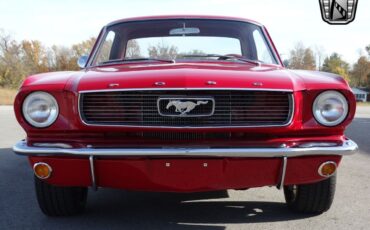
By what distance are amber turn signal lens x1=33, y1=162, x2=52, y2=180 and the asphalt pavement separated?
0.50 metres

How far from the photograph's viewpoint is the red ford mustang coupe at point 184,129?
8.92 feet

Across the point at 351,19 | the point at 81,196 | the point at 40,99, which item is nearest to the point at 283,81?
the point at 40,99

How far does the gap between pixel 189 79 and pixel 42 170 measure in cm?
110

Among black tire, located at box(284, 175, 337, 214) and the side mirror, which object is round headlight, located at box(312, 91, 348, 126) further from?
the side mirror

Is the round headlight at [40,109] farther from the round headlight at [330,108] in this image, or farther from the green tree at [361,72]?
the green tree at [361,72]

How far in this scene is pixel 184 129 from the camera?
8.95 ft

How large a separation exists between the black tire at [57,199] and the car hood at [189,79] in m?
0.85

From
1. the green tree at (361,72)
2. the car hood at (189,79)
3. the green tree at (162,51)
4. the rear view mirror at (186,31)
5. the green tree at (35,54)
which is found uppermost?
the rear view mirror at (186,31)

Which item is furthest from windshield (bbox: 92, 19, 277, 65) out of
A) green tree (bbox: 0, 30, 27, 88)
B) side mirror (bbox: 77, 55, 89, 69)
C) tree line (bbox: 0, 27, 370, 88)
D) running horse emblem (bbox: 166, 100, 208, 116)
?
green tree (bbox: 0, 30, 27, 88)

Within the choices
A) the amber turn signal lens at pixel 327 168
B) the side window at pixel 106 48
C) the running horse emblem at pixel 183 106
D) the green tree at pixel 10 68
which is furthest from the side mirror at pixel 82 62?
the green tree at pixel 10 68

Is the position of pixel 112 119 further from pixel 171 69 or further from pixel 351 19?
pixel 351 19

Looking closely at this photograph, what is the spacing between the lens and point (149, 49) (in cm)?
434

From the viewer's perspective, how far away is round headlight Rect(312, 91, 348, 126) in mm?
2859

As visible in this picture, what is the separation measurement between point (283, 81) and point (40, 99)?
61.2 inches
